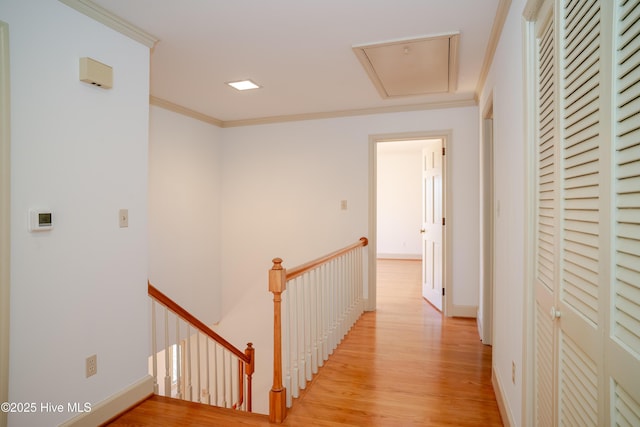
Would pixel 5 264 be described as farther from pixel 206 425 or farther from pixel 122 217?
pixel 206 425

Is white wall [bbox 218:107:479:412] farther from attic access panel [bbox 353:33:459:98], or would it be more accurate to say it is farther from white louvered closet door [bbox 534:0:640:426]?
white louvered closet door [bbox 534:0:640:426]

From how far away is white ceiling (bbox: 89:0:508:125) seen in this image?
2334 millimetres

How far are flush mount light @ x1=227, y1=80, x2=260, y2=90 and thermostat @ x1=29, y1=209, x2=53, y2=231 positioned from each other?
217 centimetres

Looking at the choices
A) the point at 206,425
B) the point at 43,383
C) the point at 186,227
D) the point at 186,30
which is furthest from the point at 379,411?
the point at 186,227

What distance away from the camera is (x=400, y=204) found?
9414 millimetres

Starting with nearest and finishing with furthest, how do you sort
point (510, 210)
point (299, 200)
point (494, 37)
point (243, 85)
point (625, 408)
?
point (625, 408) → point (510, 210) → point (494, 37) → point (243, 85) → point (299, 200)

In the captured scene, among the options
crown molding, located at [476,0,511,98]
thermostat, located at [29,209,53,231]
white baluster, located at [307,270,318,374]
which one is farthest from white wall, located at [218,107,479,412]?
Answer: thermostat, located at [29,209,53,231]

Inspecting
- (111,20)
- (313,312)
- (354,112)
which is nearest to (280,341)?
(313,312)

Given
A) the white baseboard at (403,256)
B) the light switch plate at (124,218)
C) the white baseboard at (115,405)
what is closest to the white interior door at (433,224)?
the white baseboard at (115,405)

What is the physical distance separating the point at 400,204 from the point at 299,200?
493 centimetres

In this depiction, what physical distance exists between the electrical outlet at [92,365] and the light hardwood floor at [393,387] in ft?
1.18

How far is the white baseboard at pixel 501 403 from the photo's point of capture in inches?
83.8

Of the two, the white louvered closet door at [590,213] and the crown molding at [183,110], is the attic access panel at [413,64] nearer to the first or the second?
the white louvered closet door at [590,213]

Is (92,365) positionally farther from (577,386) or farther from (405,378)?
(577,386)
